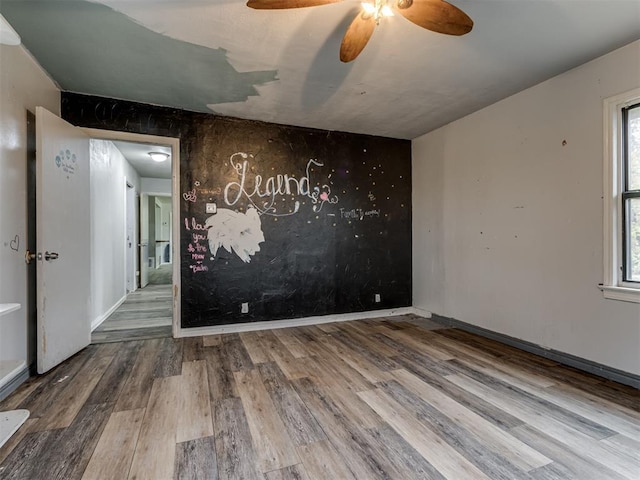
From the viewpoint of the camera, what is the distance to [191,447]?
158 centimetres

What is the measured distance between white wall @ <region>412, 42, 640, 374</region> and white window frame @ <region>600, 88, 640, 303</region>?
6cm

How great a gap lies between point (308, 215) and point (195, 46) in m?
2.14

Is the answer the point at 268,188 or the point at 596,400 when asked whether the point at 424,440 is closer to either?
the point at 596,400

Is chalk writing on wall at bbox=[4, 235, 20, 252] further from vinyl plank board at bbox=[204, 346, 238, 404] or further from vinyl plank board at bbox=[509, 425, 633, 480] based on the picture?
vinyl plank board at bbox=[509, 425, 633, 480]

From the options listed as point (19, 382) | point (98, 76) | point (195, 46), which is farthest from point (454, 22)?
point (19, 382)

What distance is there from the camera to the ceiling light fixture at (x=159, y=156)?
5.18m

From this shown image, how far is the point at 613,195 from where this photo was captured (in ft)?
7.62

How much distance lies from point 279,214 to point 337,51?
1945 mm

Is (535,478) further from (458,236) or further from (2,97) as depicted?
(2,97)

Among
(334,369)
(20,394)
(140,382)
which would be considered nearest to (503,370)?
(334,369)

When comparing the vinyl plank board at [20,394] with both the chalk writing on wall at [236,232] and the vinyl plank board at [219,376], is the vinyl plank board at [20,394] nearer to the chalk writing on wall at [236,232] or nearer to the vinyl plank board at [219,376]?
the vinyl plank board at [219,376]

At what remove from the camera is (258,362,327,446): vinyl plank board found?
1.68 metres

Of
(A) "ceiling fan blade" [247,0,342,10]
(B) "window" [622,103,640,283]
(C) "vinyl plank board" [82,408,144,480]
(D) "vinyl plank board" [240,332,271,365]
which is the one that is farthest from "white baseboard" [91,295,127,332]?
(B) "window" [622,103,640,283]

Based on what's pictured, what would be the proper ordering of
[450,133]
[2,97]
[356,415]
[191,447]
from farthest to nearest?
[450,133] → [2,97] → [356,415] → [191,447]
